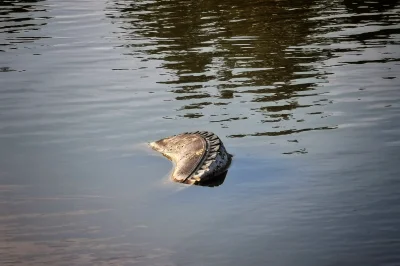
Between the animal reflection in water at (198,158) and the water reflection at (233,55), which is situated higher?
the animal reflection in water at (198,158)

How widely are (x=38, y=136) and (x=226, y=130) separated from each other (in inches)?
127

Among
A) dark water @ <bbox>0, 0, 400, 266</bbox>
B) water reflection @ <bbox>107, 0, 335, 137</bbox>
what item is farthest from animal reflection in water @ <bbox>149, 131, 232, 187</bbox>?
water reflection @ <bbox>107, 0, 335, 137</bbox>

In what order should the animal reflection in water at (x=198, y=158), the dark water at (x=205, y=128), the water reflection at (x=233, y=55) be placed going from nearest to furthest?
1. the dark water at (x=205, y=128)
2. the animal reflection in water at (x=198, y=158)
3. the water reflection at (x=233, y=55)

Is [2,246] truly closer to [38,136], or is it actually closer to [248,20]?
[38,136]

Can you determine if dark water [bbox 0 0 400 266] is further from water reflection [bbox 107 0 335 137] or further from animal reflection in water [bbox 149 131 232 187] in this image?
animal reflection in water [bbox 149 131 232 187]

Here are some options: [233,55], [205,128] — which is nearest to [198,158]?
[205,128]

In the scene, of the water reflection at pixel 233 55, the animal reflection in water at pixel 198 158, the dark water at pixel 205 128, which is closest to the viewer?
the dark water at pixel 205 128

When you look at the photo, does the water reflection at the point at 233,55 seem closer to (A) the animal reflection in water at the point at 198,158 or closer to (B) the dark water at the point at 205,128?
Result: (B) the dark water at the point at 205,128

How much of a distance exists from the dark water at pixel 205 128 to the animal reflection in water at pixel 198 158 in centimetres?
18

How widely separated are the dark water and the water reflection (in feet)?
0.19

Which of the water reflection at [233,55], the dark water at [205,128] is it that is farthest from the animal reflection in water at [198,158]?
the water reflection at [233,55]

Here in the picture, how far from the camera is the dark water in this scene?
337 inches

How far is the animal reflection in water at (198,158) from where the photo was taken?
33.4ft

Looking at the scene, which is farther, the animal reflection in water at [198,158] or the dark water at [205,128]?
the animal reflection in water at [198,158]
